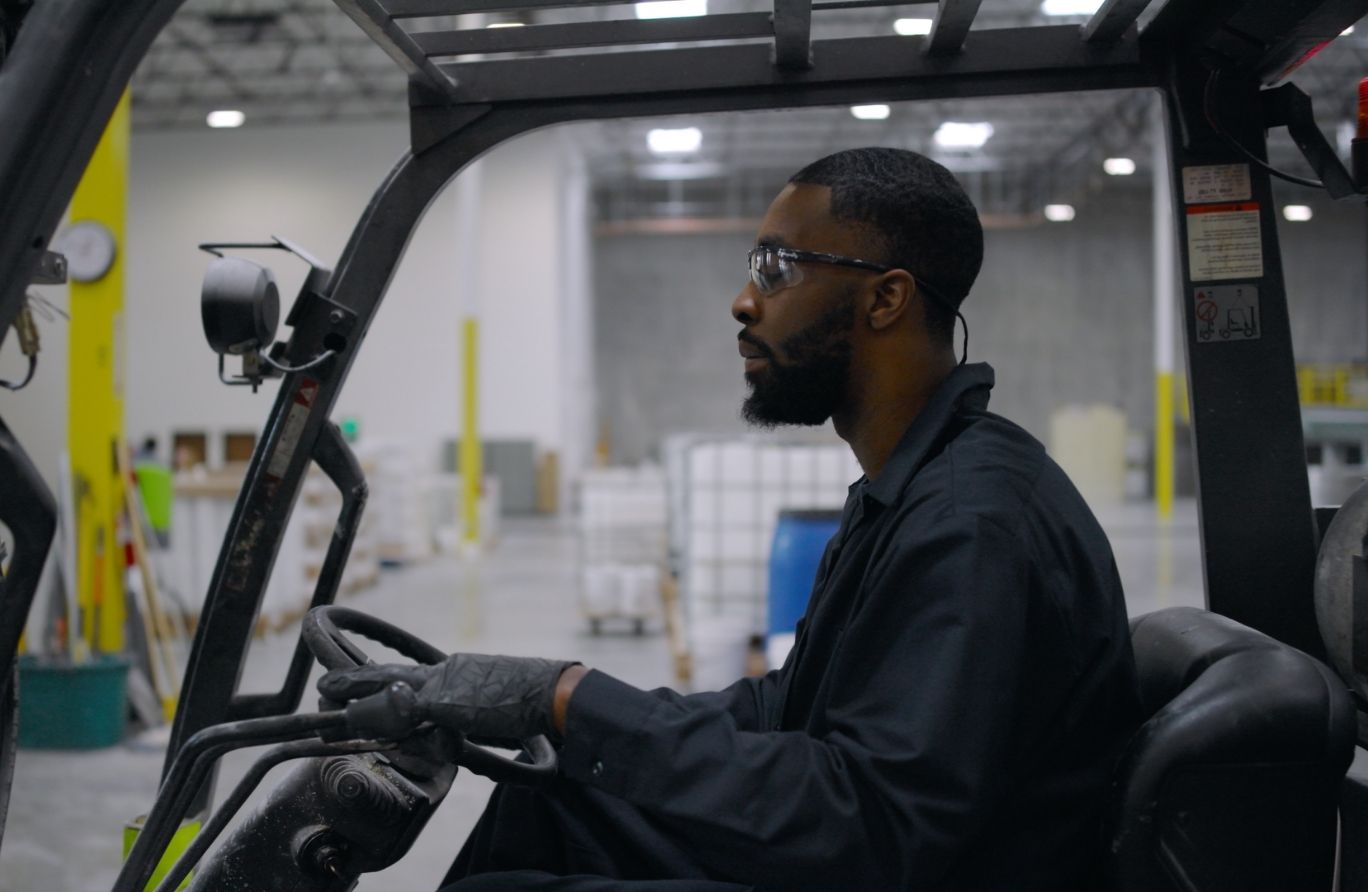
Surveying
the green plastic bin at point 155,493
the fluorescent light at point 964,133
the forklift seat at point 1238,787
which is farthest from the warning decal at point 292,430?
the fluorescent light at point 964,133

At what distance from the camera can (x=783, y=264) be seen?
1.84 meters

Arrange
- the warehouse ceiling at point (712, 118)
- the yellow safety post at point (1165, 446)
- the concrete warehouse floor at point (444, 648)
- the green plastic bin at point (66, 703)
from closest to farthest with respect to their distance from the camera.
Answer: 1. the concrete warehouse floor at point (444, 648)
2. the green plastic bin at point (66, 703)
3. the warehouse ceiling at point (712, 118)
4. the yellow safety post at point (1165, 446)

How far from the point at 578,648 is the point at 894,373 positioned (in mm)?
6968

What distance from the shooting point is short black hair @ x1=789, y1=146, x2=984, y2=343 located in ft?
5.98

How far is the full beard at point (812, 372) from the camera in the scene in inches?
71.9

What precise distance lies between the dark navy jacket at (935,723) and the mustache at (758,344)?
274mm

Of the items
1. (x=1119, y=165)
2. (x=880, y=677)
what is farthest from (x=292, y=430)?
(x=1119, y=165)

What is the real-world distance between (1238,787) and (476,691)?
1.02 metres

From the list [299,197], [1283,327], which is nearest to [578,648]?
[1283,327]

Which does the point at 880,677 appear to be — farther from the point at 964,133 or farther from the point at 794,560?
the point at 964,133

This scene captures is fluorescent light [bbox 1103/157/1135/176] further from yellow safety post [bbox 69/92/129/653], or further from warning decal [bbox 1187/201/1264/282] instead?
warning decal [bbox 1187/201/1264/282]

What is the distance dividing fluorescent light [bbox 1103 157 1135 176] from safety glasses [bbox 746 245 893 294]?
1940cm

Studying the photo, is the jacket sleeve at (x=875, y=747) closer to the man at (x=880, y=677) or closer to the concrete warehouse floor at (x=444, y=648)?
the man at (x=880, y=677)

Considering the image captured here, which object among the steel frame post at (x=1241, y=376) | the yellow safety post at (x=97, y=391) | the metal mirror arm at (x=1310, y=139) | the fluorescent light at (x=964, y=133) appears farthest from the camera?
the fluorescent light at (x=964, y=133)
